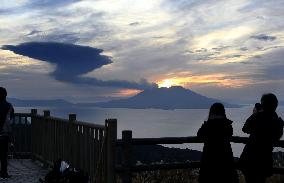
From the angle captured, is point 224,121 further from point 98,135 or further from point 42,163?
point 42,163

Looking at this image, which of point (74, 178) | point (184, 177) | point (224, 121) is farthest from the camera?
point (184, 177)

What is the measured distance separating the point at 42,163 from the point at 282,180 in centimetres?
692

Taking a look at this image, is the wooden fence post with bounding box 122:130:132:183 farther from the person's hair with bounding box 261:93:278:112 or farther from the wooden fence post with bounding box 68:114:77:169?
the person's hair with bounding box 261:93:278:112

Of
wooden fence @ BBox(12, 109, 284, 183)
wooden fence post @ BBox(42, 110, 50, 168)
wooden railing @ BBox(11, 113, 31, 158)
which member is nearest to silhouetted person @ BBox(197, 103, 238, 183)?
wooden fence @ BBox(12, 109, 284, 183)

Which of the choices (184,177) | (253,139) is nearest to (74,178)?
(253,139)

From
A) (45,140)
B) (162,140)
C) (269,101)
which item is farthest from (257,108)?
(45,140)

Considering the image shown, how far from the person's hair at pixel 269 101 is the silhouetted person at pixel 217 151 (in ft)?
1.93

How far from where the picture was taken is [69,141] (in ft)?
39.4

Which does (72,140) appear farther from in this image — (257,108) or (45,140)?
(257,108)

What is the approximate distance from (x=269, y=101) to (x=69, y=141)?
5745mm

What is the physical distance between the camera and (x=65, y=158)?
12234 mm

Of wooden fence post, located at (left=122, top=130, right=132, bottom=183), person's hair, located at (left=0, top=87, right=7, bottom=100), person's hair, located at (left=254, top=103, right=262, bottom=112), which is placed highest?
person's hair, located at (left=0, top=87, right=7, bottom=100)

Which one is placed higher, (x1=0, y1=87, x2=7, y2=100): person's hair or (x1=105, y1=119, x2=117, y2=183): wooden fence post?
(x1=0, y1=87, x2=7, y2=100): person's hair

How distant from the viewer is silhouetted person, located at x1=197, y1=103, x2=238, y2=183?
7.86 metres
